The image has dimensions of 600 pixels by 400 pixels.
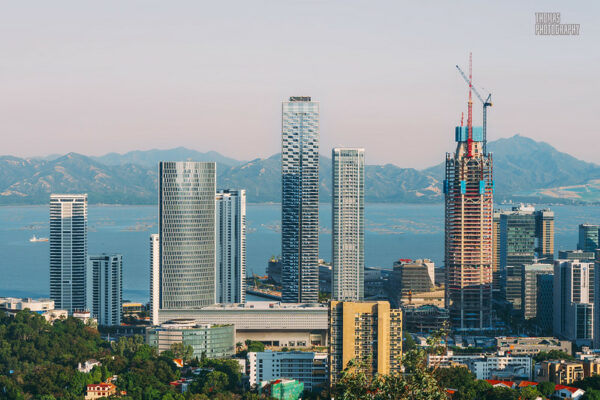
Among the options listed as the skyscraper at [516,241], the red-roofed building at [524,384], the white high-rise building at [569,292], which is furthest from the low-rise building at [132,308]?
the red-roofed building at [524,384]

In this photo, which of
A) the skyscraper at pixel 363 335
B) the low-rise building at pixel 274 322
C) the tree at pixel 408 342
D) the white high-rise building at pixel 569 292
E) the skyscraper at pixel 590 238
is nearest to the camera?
the skyscraper at pixel 363 335

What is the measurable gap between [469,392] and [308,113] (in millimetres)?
33044

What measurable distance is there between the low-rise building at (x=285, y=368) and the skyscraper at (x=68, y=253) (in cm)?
2151

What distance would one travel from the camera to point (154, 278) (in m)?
59.0

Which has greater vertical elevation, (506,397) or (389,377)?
(389,377)

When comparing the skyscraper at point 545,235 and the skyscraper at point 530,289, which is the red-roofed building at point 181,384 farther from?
the skyscraper at point 545,235

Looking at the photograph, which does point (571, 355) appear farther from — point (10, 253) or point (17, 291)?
point (10, 253)

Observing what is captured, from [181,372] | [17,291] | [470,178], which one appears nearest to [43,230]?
[17,291]

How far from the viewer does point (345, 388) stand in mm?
17688

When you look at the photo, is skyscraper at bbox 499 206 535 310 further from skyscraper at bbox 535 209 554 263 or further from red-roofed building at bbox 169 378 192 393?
red-roofed building at bbox 169 378 192 393

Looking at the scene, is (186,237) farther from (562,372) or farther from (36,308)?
(562,372)

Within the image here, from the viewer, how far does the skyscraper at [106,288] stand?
2392 inches

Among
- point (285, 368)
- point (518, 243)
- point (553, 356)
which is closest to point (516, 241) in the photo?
point (518, 243)

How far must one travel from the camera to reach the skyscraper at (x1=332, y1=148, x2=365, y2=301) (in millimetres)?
67438
